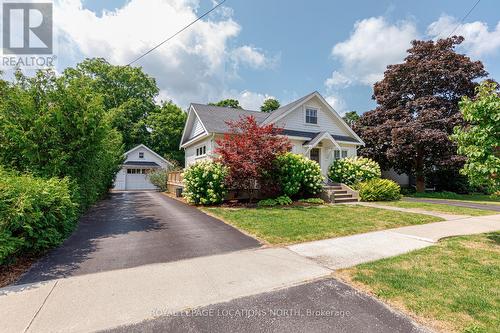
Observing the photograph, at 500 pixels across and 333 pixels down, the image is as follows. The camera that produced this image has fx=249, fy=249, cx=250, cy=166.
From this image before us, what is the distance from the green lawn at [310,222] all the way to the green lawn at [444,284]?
2033mm

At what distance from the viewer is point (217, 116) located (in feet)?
59.2

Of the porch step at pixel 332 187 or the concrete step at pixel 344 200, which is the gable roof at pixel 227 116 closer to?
the porch step at pixel 332 187

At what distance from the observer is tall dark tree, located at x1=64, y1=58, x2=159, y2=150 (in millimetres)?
35834

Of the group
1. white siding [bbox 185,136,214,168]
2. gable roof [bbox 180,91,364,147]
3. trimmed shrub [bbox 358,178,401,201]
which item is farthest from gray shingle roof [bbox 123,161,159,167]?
trimmed shrub [bbox 358,178,401,201]

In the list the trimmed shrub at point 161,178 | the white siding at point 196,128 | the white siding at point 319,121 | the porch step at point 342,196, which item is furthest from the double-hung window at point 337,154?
the trimmed shrub at point 161,178

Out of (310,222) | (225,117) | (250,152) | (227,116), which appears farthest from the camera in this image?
(227,116)

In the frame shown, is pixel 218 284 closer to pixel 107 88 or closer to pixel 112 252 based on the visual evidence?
pixel 112 252

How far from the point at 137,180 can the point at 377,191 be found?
25375 millimetres

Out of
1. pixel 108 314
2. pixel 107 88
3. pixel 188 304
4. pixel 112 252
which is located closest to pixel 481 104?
pixel 188 304

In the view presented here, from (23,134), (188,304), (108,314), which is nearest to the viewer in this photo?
(108,314)

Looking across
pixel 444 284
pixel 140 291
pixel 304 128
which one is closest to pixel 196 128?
pixel 304 128

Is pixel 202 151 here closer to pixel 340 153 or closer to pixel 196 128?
pixel 196 128

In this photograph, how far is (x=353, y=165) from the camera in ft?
54.5

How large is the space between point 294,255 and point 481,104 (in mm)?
5685
